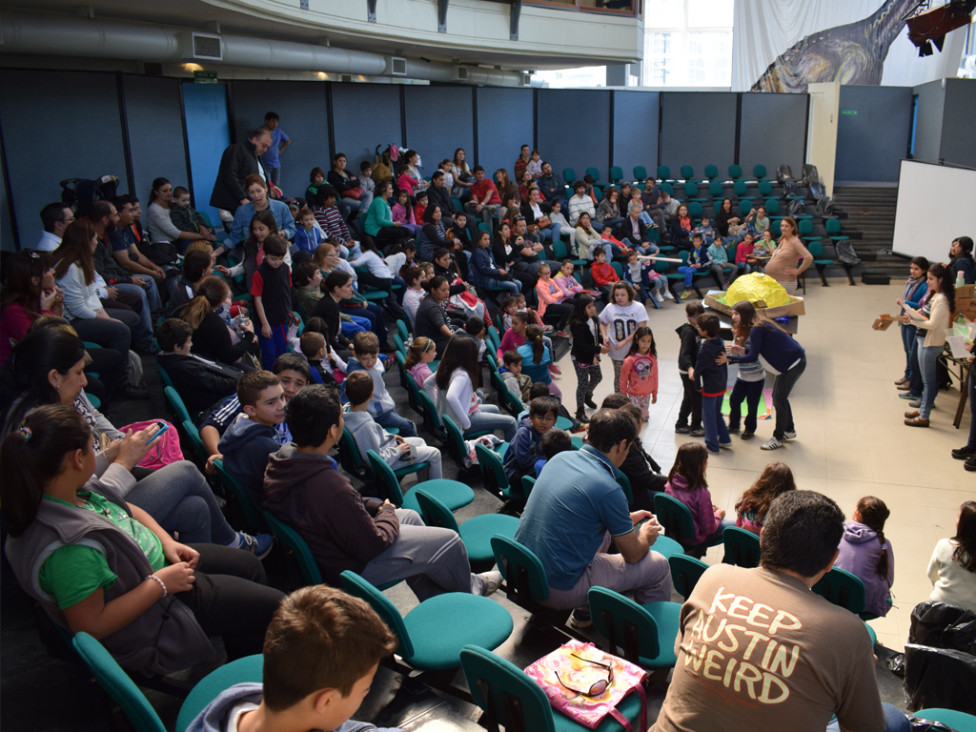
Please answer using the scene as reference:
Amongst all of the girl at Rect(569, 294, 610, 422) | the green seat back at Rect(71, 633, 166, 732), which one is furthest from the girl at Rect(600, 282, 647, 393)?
the green seat back at Rect(71, 633, 166, 732)

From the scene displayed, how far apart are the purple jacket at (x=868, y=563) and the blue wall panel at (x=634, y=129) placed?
15.0 m

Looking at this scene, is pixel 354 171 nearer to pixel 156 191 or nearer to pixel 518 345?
pixel 156 191

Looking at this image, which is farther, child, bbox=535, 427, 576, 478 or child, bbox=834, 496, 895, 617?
child, bbox=535, 427, 576, 478

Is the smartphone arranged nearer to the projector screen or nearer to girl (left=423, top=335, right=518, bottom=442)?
girl (left=423, top=335, right=518, bottom=442)

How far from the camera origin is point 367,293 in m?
9.23

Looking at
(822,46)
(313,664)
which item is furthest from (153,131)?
(822,46)

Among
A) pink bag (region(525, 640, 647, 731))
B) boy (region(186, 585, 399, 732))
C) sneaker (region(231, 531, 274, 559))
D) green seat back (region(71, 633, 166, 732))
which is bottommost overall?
pink bag (region(525, 640, 647, 731))

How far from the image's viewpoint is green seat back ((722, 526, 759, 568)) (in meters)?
4.19

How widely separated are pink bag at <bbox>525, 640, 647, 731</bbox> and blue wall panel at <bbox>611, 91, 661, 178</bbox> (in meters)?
16.3

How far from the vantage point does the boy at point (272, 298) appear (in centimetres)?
638

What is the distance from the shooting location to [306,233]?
28.6 ft

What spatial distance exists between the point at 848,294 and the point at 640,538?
12033mm

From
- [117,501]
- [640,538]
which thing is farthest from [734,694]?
[117,501]

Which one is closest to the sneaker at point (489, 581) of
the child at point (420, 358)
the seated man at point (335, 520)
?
the seated man at point (335, 520)
